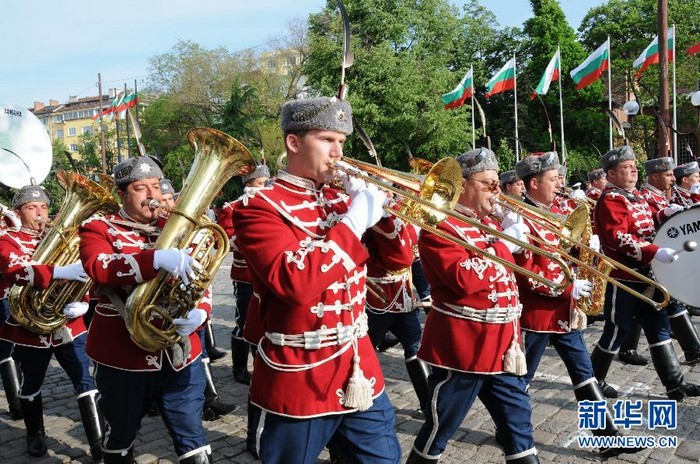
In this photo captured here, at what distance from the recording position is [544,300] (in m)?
4.62

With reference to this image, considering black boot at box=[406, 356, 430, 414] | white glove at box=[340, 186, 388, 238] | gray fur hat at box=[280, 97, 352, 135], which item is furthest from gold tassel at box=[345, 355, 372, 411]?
black boot at box=[406, 356, 430, 414]

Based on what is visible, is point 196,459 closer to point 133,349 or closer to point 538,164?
point 133,349

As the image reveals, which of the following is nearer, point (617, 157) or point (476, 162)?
point (476, 162)

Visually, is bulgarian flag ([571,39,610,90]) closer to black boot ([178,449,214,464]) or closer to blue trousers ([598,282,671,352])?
blue trousers ([598,282,671,352])

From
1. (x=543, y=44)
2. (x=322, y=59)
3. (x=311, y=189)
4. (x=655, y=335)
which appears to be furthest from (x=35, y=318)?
(x=543, y=44)

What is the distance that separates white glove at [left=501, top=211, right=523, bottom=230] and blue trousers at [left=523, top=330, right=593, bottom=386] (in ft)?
2.79

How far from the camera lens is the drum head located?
776 centimetres

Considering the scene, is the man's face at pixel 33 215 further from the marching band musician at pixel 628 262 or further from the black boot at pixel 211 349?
the marching band musician at pixel 628 262

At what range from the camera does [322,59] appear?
31.0 meters

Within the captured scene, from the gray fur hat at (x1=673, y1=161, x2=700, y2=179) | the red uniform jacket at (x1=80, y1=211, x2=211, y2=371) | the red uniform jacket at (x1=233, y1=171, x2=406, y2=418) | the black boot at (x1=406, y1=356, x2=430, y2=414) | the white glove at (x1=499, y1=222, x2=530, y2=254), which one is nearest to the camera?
the red uniform jacket at (x1=233, y1=171, x2=406, y2=418)

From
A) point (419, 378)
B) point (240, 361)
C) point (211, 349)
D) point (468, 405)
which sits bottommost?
point (211, 349)

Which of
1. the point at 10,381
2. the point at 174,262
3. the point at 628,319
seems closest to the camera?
the point at 174,262

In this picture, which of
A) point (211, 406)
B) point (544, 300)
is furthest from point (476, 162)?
point (211, 406)

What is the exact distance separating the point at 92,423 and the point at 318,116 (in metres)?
3.50
